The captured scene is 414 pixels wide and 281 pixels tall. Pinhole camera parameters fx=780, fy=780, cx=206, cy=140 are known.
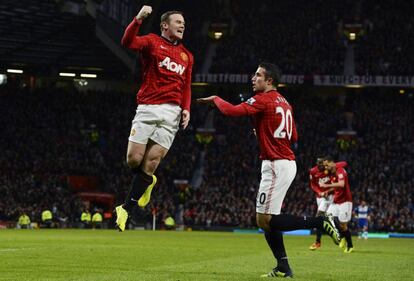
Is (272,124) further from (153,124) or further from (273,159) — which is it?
(153,124)

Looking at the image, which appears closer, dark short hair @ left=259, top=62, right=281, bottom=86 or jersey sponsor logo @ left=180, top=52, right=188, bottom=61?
jersey sponsor logo @ left=180, top=52, right=188, bottom=61

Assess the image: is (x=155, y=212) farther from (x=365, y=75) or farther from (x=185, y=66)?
(x=185, y=66)

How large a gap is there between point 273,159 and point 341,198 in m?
12.5

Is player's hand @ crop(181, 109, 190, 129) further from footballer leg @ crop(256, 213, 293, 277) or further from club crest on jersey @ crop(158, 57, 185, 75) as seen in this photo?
footballer leg @ crop(256, 213, 293, 277)

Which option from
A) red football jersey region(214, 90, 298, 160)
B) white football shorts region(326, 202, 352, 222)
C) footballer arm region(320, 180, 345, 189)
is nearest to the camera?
red football jersey region(214, 90, 298, 160)

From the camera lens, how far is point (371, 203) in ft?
152

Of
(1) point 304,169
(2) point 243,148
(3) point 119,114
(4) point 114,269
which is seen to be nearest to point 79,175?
(3) point 119,114

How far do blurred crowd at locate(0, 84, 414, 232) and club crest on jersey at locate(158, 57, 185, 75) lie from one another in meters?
35.7

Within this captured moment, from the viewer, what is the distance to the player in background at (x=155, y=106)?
1077 centimetres

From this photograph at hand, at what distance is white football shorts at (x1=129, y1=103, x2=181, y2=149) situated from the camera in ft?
35.3

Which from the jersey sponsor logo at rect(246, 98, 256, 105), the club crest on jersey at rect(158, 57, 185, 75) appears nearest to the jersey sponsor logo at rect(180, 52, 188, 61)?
the club crest on jersey at rect(158, 57, 185, 75)

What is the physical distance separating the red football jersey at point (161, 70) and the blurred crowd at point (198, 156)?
35.7m

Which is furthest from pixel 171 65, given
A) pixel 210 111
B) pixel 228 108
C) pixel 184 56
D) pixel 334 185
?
pixel 210 111

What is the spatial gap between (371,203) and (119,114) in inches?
811
